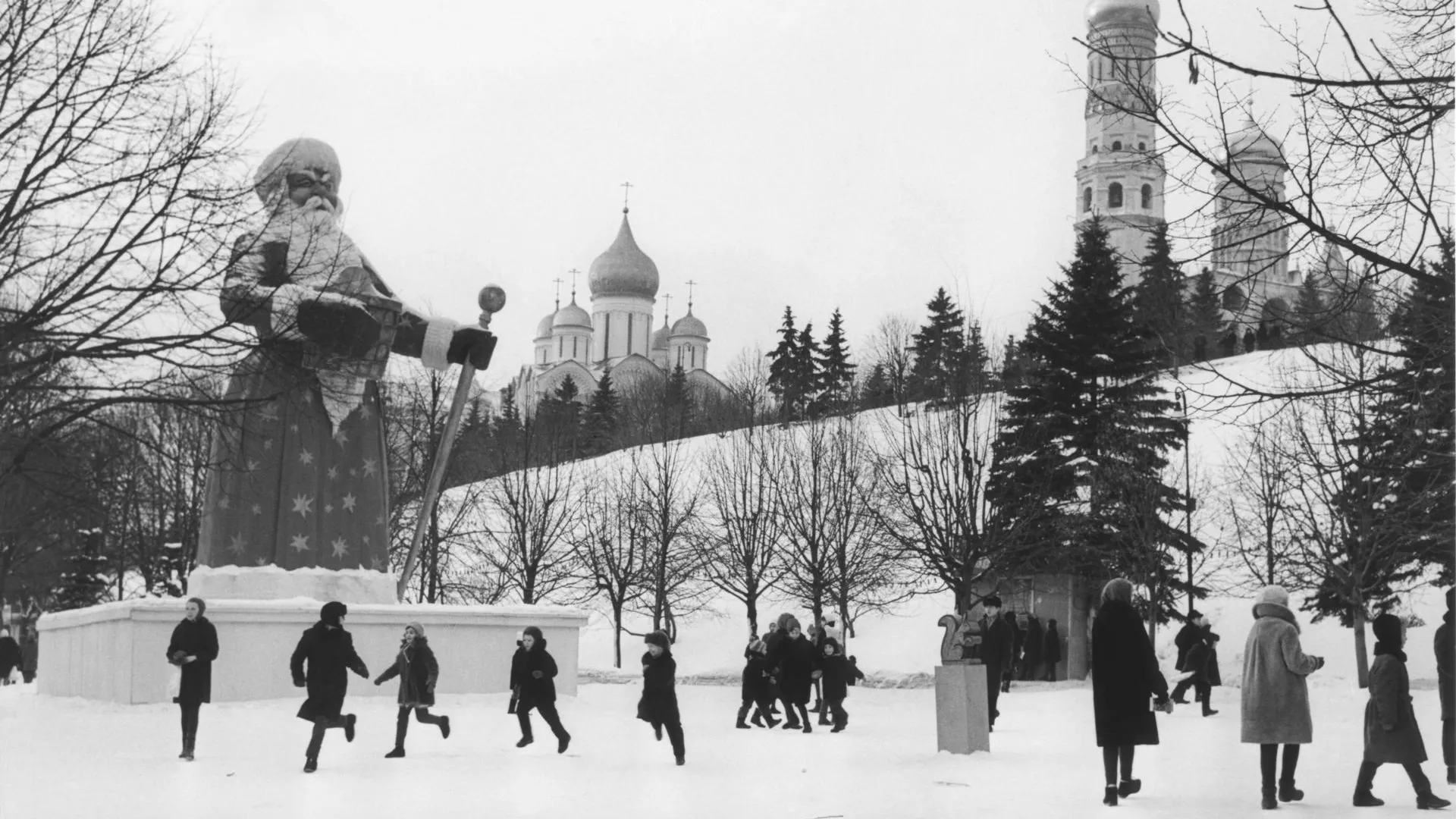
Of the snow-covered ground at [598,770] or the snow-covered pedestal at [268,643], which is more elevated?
the snow-covered pedestal at [268,643]

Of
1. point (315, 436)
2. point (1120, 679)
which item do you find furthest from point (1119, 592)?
point (315, 436)

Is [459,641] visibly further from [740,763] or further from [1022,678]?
[1022,678]

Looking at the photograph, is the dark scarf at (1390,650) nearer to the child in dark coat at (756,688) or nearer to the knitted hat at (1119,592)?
the knitted hat at (1119,592)

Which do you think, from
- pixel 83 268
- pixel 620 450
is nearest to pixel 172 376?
pixel 83 268

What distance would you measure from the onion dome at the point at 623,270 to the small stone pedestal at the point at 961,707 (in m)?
89.9

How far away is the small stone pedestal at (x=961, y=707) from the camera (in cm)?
1378

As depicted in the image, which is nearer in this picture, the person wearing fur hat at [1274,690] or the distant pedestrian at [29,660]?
the person wearing fur hat at [1274,690]

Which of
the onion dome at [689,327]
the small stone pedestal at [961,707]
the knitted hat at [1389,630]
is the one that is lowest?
the small stone pedestal at [961,707]

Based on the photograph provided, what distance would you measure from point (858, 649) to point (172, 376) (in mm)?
29382

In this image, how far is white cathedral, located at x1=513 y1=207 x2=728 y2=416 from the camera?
10069cm

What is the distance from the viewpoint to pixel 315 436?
17469 millimetres

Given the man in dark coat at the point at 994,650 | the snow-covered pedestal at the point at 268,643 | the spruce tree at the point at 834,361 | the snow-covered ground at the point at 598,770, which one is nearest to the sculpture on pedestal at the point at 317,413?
the snow-covered pedestal at the point at 268,643

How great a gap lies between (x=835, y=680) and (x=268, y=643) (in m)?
6.24

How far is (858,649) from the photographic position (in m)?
39.0
